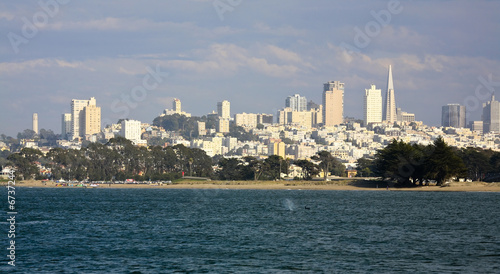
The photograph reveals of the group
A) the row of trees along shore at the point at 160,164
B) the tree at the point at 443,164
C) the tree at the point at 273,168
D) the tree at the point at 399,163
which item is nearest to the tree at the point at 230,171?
the row of trees along shore at the point at 160,164

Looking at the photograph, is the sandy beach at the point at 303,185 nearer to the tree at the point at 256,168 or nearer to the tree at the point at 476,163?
the tree at the point at 256,168

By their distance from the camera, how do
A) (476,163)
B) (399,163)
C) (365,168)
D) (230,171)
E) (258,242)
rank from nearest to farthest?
(258,242), (399,163), (476,163), (230,171), (365,168)

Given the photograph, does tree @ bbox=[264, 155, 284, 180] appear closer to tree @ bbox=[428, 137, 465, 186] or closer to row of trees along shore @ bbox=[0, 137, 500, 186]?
row of trees along shore @ bbox=[0, 137, 500, 186]

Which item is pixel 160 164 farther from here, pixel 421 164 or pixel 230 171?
pixel 421 164

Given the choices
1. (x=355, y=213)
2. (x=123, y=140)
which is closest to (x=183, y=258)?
(x=355, y=213)

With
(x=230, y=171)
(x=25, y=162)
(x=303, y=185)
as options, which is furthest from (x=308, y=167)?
(x=25, y=162)

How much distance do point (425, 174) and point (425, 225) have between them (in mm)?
54909

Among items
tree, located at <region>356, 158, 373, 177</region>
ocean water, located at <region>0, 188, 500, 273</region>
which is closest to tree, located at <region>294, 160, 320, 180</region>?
tree, located at <region>356, 158, 373, 177</region>

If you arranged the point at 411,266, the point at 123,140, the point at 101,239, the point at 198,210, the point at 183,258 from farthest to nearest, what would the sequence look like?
the point at 123,140, the point at 198,210, the point at 101,239, the point at 183,258, the point at 411,266

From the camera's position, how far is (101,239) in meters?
39.4

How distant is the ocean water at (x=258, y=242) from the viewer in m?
30.3

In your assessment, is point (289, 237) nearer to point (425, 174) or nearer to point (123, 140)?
point (425, 174)

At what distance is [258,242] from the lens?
126 ft

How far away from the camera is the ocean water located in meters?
30.3
